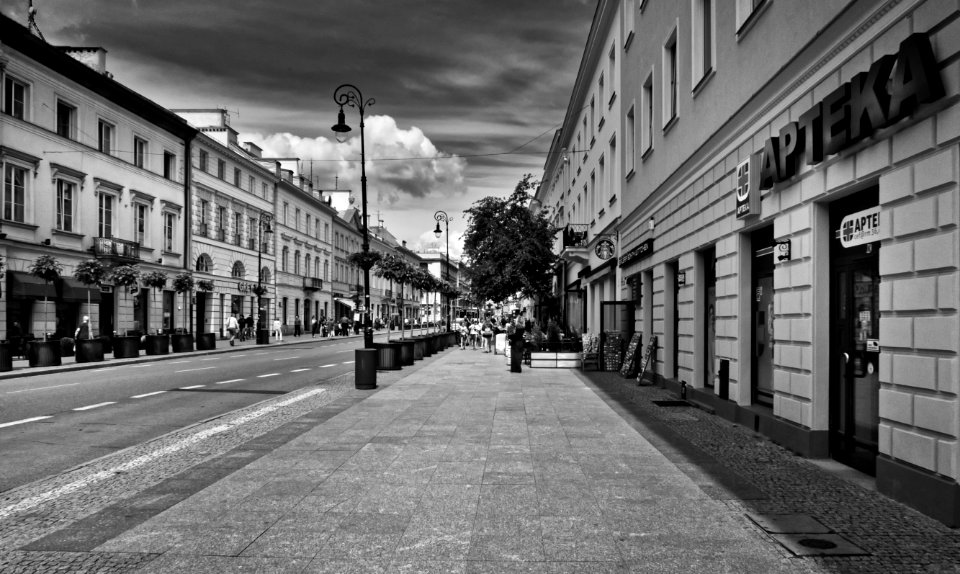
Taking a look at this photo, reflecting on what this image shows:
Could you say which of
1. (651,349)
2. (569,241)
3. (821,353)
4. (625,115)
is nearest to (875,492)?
(821,353)

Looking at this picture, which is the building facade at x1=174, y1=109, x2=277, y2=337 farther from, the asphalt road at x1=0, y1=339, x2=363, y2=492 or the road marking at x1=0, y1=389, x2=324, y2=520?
the road marking at x1=0, y1=389, x2=324, y2=520

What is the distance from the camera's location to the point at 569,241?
2841cm

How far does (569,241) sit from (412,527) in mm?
24263

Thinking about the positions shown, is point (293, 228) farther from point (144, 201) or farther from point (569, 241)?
point (569, 241)

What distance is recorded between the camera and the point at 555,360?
2050 cm

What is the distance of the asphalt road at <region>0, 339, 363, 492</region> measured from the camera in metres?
7.90

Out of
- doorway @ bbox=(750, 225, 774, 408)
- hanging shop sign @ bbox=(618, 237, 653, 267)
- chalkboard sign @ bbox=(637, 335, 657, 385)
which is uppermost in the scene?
hanging shop sign @ bbox=(618, 237, 653, 267)

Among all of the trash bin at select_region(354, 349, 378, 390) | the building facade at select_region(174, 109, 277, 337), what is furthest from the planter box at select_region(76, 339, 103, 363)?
the building facade at select_region(174, 109, 277, 337)

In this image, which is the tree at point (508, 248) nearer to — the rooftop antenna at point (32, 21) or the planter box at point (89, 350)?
the planter box at point (89, 350)

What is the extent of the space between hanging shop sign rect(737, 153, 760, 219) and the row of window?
94.5ft

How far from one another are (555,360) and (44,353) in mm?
15649

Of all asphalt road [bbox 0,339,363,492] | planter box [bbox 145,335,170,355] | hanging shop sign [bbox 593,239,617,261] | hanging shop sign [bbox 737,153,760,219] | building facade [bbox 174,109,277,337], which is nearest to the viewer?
asphalt road [bbox 0,339,363,492]

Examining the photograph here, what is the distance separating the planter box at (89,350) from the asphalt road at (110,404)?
138 cm

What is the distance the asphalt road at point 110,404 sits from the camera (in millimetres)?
7902
